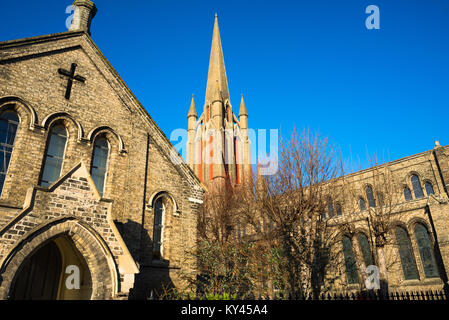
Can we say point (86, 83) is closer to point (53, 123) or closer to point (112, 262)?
point (53, 123)

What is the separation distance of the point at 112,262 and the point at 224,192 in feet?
80.8

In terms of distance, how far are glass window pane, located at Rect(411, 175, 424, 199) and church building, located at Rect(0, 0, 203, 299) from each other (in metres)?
22.7

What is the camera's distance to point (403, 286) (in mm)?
23844

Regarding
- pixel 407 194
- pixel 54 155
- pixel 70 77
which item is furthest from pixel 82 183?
pixel 407 194

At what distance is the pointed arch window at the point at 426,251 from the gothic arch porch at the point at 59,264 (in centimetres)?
2447

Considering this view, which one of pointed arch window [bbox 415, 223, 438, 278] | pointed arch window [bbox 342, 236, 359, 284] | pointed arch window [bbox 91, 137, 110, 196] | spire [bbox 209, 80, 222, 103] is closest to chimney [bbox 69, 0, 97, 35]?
pointed arch window [bbox 91, 137, 110, 196]

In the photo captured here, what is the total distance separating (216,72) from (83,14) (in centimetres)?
4465

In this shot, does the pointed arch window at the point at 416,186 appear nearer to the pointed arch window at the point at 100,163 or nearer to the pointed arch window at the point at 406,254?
the pointed arch window at the point at 406,254

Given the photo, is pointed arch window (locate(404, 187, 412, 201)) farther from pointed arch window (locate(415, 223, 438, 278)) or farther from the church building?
the church building

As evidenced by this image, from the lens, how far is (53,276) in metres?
10.8

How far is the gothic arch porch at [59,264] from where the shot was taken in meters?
7.55

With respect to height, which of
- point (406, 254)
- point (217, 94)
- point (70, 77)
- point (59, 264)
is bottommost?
point (59, 264)

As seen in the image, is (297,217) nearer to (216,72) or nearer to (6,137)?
(6,137)

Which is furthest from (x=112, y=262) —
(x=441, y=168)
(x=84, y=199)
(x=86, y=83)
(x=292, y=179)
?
(x=441, y=168)
